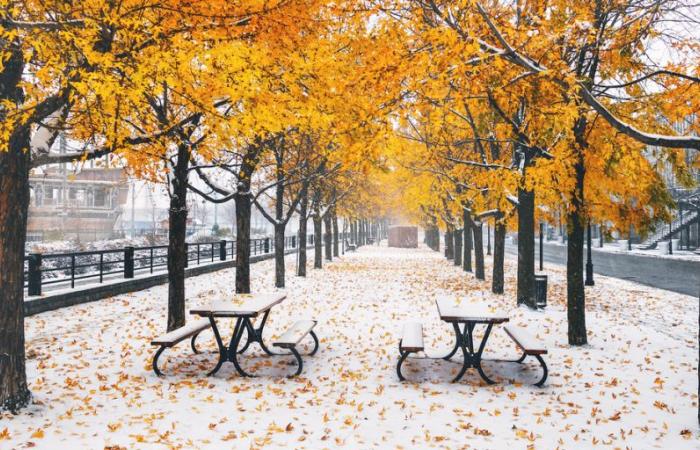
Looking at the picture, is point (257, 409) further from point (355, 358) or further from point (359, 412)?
point (355, 358)

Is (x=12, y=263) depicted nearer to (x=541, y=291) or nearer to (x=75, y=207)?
(x=541, y=291)

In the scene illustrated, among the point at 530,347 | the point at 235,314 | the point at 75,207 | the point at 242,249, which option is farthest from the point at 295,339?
the point at 75,207

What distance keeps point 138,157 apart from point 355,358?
6.37 metres

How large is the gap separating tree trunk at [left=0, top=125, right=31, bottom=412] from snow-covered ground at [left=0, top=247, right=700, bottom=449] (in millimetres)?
354

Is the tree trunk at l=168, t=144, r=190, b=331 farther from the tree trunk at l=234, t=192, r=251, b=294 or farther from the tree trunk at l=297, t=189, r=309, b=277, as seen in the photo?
the tree trunk at l=297, t=189, r=309, b=277

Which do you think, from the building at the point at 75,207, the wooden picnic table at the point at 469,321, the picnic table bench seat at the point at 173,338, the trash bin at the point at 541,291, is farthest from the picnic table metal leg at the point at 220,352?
the building at the point at 75,207

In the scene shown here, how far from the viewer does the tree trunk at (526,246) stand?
1231 cm

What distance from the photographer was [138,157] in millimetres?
10641

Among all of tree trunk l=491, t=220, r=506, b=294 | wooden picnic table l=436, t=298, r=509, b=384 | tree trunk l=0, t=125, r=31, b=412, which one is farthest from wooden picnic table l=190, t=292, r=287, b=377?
tree trunk l=491, t=220, r=506, b=294

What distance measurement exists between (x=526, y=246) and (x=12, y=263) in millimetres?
10723

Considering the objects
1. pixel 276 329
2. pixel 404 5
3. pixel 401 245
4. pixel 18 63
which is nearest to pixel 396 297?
pixel 276 329

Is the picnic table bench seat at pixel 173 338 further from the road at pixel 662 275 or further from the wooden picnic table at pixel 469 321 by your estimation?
the road at pixel 662 275

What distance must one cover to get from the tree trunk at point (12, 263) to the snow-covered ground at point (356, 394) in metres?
0.35

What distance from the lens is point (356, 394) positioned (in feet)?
20.6
